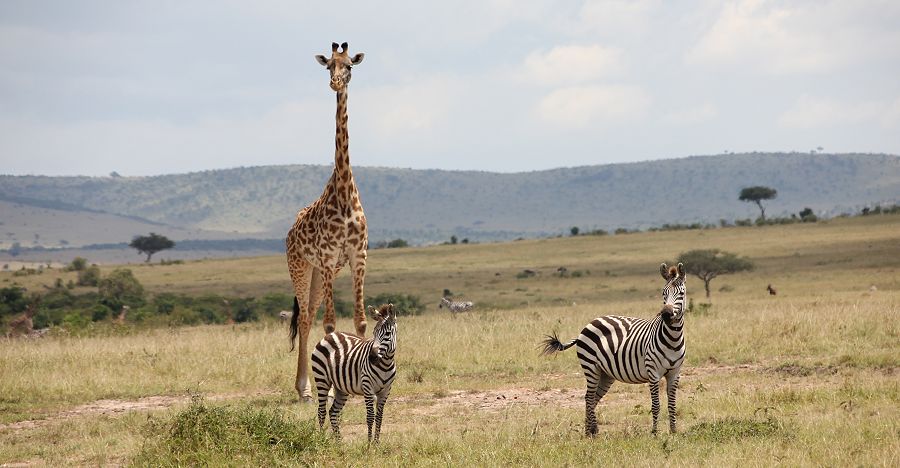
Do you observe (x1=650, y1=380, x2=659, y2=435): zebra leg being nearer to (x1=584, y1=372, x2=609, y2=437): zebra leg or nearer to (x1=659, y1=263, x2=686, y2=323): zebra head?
(x1=584, y1=372, x2=609, y2=437): zebra leg

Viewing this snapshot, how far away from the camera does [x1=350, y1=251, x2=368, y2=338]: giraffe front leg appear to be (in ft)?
44.4

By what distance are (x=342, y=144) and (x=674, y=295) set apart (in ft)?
22.5

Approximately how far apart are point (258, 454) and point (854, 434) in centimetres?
549

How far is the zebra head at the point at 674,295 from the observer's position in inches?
395

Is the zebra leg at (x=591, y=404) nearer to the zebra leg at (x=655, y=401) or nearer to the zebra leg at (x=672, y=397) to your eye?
the zebra leg at (x=655, y=401)

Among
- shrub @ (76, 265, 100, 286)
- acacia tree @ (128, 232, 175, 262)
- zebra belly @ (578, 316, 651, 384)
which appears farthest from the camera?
acacia tree @ (128, 232, 175, 262)

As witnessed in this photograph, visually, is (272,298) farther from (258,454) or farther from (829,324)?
(258,454)

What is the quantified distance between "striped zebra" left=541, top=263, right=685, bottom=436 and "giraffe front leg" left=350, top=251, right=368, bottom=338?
128 inches

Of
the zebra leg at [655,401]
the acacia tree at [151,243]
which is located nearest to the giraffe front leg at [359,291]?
the zebra leg at [655,401]

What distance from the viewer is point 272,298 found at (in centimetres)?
3934

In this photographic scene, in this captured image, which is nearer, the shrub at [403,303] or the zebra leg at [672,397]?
the zebra leg at [672,397]

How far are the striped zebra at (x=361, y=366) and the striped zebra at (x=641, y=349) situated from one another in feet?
6.90

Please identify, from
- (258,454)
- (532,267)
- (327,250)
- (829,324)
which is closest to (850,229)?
(532,267)

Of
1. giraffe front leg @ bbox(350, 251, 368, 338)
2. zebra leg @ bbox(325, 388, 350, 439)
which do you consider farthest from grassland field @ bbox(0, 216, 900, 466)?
giraffe front leg @ bbox(350, 251, 368, 338)
